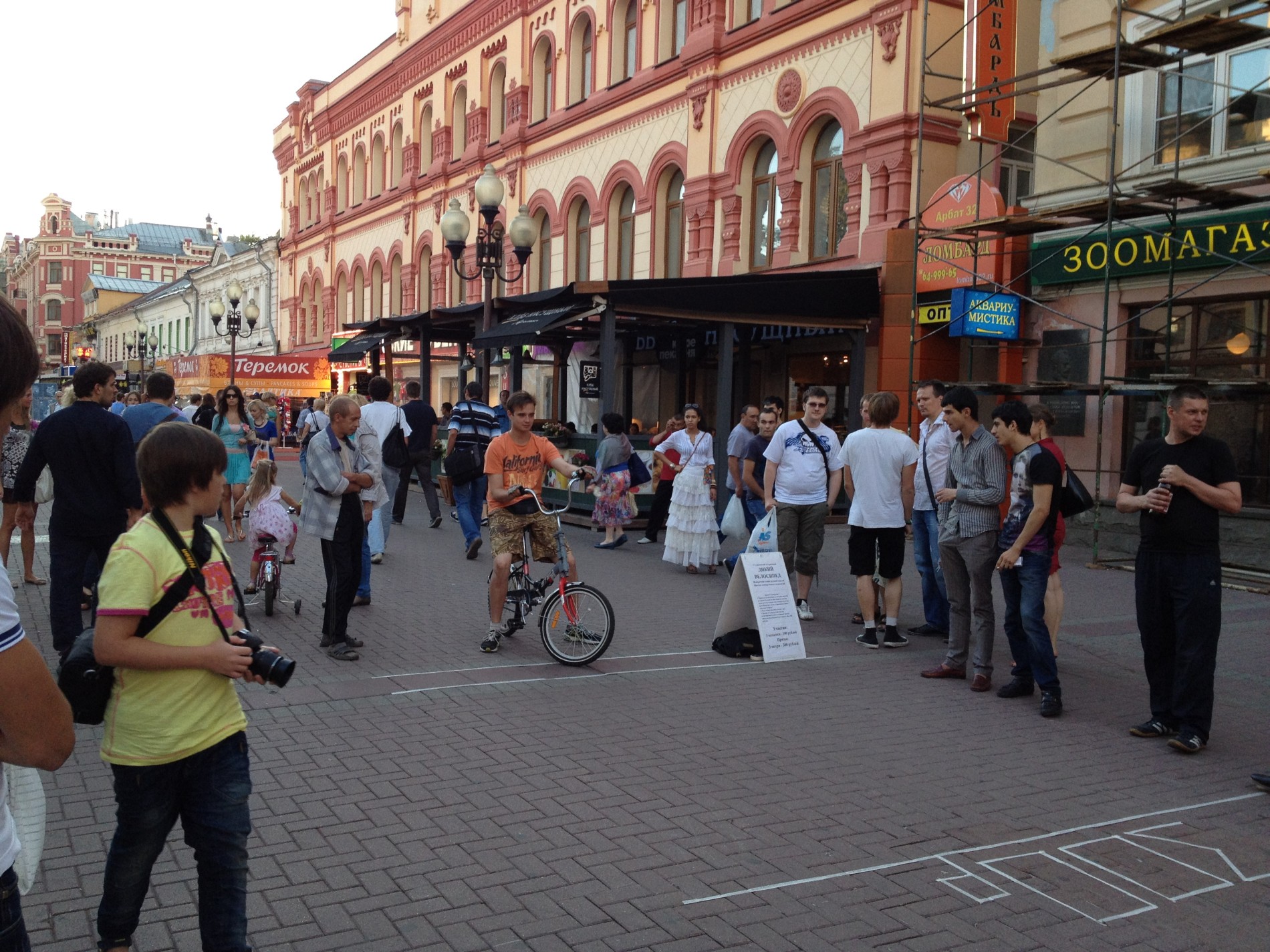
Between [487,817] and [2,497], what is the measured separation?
5.31 meters

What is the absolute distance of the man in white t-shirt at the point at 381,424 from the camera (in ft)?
39.7

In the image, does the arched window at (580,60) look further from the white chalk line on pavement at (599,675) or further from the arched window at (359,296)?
the white chalk line on pavement at (599,675)

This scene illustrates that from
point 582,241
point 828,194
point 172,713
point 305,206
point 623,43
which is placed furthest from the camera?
point 305,206

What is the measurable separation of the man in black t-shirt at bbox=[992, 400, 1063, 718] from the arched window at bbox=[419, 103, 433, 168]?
100ft

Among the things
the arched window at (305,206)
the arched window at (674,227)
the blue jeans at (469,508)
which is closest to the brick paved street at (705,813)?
the blue jeans at (469,508)

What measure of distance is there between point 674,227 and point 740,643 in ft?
54.5

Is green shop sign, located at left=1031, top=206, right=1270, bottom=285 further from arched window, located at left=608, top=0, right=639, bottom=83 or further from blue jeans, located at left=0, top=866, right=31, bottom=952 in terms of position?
arched window, located at left=608, top=0, right=639, bottom=83

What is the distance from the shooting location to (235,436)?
1344 centimetres

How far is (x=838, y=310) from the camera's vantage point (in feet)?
56.5

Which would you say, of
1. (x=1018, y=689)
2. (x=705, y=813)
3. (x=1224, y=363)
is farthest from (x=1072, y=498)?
(x=1224, y=363)

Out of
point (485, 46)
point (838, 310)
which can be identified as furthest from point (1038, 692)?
point (485, 46)

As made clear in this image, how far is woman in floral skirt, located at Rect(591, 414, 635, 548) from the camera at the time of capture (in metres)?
13.9

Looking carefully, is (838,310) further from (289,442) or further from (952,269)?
(289,442)

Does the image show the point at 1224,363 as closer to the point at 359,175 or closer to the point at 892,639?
the point at 892,639
